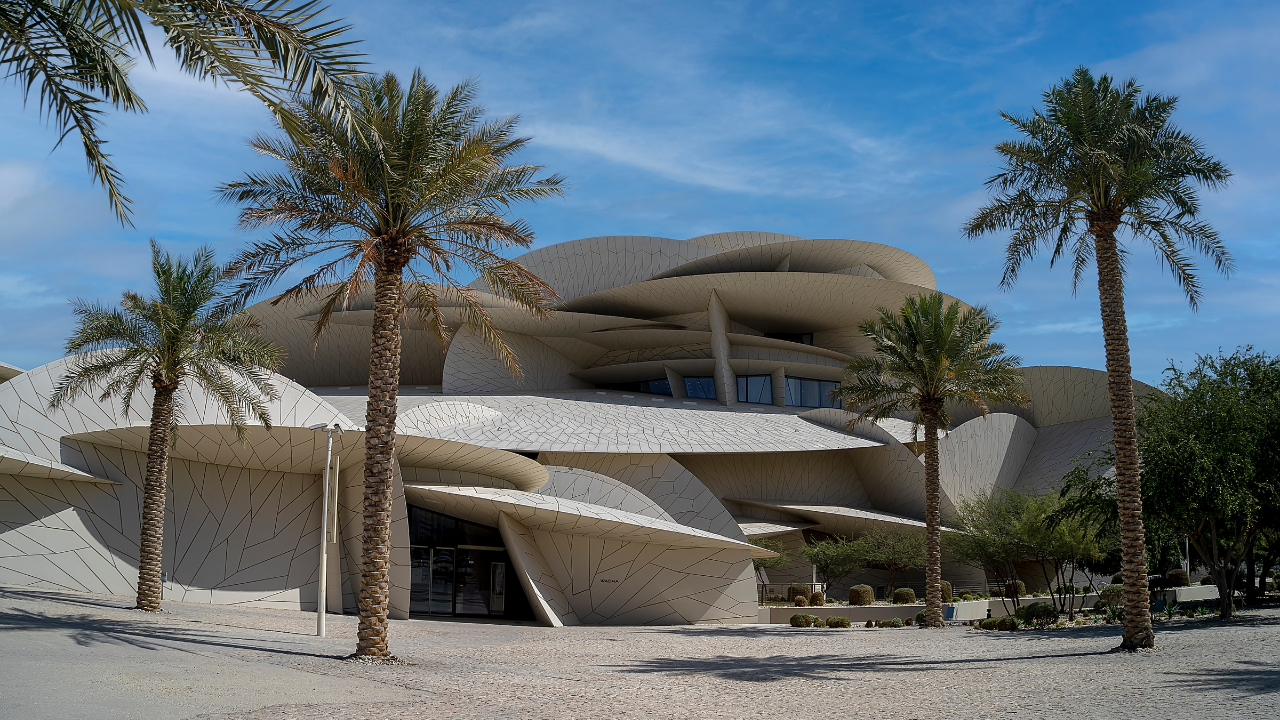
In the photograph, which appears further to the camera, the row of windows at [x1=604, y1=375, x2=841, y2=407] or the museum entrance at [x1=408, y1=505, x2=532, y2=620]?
the row of windows at [x1=604, y1=375, x2=841, y2=407]

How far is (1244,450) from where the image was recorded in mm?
21422

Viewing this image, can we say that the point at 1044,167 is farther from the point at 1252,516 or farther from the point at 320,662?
the point at 320,662

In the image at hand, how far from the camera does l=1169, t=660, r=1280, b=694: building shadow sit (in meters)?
11.1

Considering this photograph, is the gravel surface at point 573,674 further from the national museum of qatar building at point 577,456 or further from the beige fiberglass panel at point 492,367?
the beige fiberglass panel at point 492,367

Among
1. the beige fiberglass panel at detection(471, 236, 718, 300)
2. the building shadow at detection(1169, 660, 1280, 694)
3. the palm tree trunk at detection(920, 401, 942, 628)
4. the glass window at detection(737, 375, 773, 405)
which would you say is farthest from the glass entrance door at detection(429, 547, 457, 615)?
the beige fiberglass panel at detection(471, 236, 718, 300)

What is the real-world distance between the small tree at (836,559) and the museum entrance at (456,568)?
13.5 m

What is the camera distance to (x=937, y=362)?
2508cm

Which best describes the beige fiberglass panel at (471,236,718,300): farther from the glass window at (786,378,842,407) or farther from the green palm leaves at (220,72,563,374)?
the green palm leaves at (220,72,563,374)

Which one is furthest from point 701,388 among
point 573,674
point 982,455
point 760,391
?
point 573,674

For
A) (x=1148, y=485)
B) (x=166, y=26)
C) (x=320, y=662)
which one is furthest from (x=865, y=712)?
(x=1148, y=485)

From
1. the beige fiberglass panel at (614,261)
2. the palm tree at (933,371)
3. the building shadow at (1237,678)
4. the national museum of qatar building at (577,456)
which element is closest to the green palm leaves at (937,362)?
the palm tree at (933,371)

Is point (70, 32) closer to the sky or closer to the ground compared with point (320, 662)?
closer to the sky

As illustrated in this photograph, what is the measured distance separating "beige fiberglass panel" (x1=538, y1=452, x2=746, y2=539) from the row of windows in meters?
14.2

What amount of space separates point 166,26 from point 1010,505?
33258 mm
